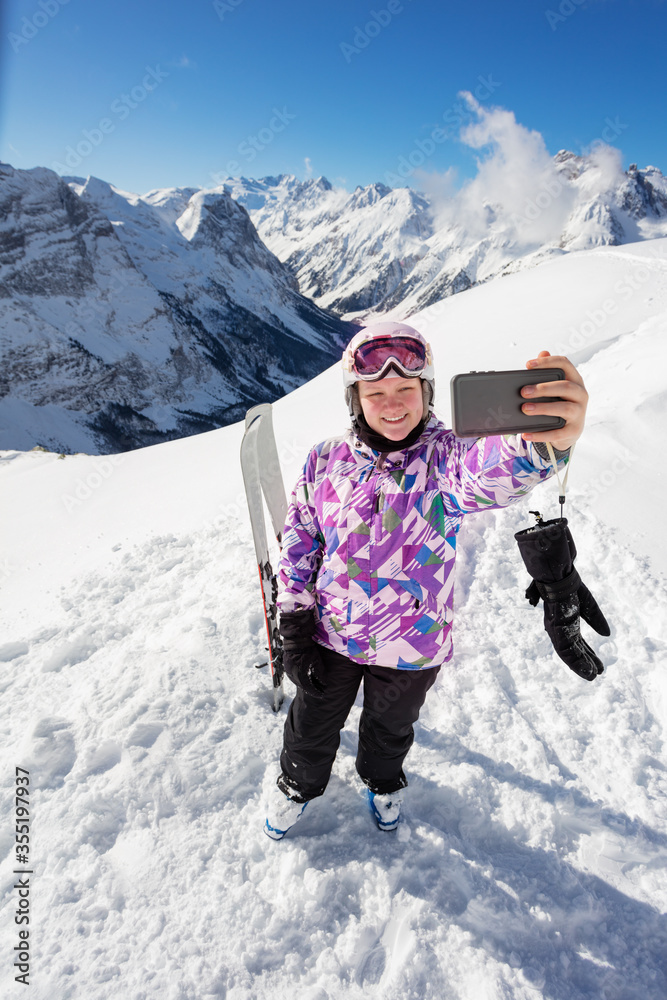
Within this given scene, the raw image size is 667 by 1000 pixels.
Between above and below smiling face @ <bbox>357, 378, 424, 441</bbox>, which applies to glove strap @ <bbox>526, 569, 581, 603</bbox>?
below

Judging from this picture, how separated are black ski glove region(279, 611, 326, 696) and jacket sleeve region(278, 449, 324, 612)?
6 centimetres

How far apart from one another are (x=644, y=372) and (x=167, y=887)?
25.5ft

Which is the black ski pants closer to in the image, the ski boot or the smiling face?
the ski boot

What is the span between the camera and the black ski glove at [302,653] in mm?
2514

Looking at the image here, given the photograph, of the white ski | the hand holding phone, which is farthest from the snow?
the hand holding phone

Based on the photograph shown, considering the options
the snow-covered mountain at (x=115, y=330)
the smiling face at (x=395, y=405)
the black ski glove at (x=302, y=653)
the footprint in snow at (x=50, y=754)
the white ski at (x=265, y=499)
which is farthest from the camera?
the snow-covered mountain at (x=115, y=330)

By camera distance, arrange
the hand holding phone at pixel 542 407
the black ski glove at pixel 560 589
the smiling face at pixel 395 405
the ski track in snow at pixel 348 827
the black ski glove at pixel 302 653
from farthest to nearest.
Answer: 1. the black ski glove at pixel 302 653
2. the ski track in snow at pixel 348 827
3. the smiling face at pixel 395 405
4. the black ski glove at pixel 560 589
5. the hand holding phone at pixel 542 407

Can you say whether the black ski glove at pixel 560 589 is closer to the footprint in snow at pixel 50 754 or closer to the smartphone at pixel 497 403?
the smartphone at pixel 497 403

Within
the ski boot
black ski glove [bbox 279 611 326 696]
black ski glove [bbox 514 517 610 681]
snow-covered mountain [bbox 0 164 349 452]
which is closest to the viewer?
black ski glove [bbox 514 517 610 681]

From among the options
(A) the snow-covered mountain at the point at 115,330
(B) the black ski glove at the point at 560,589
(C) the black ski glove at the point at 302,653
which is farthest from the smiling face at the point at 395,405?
(A) the snow-covered mountain at the point at 115,330

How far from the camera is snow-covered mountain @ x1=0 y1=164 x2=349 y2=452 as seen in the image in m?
84.5

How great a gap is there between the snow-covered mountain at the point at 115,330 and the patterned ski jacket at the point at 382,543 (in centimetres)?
8648

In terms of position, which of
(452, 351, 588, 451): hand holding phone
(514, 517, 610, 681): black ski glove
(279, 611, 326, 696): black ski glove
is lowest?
(279, 611, 326, 696): black ski glove

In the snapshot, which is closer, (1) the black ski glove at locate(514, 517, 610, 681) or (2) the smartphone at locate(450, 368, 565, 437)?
(2) the smartphone at locate(450, 368, 565, 437)
